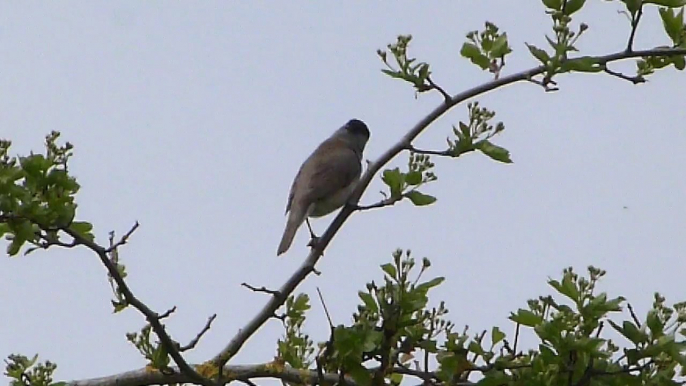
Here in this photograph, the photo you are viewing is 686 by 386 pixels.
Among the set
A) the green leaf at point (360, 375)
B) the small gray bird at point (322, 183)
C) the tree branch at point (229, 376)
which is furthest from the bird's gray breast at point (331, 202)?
the green leaf at point (360, 375)

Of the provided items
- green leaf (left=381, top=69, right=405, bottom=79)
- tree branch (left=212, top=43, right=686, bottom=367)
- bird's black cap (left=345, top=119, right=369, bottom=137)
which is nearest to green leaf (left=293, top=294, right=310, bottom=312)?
tree branch (left=212, top=43, right=686, bottom=367)

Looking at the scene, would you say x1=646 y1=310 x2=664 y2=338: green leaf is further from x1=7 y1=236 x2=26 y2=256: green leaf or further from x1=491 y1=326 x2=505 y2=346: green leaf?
x1=7 y1=236 x2=26 y2=256: green leaf

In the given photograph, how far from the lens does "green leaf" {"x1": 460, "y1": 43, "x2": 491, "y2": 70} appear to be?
4848 millimetres

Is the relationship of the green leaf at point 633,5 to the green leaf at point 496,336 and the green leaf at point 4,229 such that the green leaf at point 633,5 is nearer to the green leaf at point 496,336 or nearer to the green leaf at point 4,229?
the green leaf at point 496,336

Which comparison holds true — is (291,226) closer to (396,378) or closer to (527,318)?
(396,378)

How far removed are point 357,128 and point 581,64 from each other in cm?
472

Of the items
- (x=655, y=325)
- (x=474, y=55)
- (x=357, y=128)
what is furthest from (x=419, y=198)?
(x=357, y=128)

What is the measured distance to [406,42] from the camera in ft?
16.0

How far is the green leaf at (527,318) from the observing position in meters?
4.03

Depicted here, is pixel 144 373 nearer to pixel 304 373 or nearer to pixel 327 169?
pixel 304 373

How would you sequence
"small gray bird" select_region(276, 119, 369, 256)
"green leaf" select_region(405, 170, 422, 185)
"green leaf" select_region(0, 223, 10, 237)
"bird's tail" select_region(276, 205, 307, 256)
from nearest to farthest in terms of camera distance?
"green leaf" select_region(0, 223, 10, 237), "green leaf" select_region(405, 170, 422, 185), "bird's tail" select_region(276, 205, 307, 256), "small gray bird" select_region(276, 119, 369, 256)

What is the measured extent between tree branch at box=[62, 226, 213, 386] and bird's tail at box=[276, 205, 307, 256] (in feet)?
8.40

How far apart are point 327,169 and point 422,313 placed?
393 centimetres

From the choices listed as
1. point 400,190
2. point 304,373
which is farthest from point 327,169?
point 304,373
